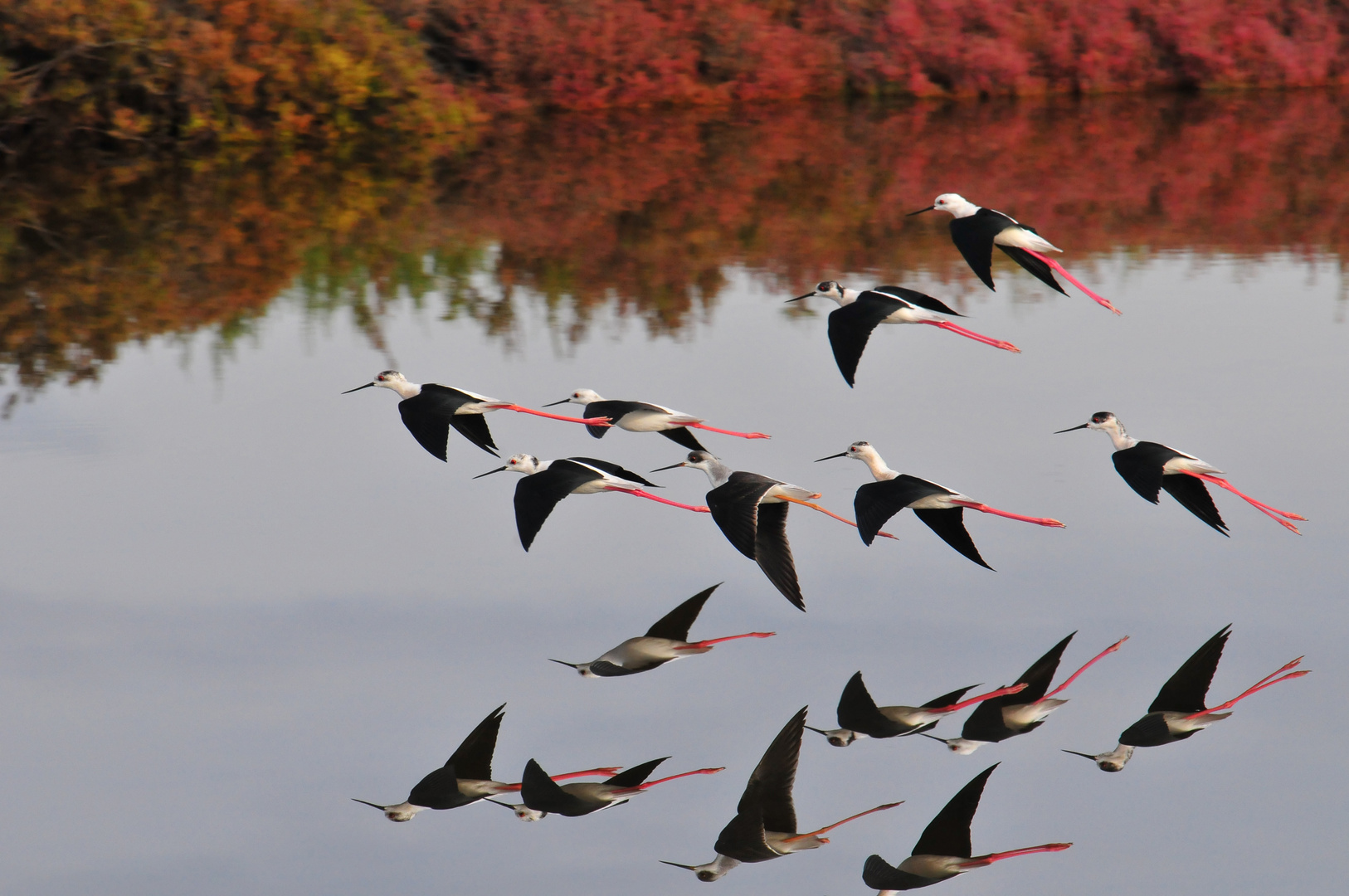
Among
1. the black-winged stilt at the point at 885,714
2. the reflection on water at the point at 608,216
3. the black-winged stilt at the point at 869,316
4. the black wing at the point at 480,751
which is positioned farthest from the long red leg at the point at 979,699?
the reflection on water at the point at 608,216

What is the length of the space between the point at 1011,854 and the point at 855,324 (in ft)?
5.45

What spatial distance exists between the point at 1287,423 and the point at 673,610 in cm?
305

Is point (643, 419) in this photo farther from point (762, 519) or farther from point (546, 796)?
point (546, 796)

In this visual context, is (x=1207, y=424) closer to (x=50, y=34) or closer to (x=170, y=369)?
(x=170, y=369)

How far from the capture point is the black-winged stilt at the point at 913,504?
4320mm

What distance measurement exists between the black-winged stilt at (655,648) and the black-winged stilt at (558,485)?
0.39m

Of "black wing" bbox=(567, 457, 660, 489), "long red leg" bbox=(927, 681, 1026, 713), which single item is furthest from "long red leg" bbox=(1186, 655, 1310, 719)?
"black wing" bbox=(567, 457, 660, 489)

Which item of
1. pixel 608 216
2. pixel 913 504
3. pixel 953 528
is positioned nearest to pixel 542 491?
pixel 913 504

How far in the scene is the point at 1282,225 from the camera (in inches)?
412

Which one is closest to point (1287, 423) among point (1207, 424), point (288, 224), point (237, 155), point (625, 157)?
point (1207, 424)

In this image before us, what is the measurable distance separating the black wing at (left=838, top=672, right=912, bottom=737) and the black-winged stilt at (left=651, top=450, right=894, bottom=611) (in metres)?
0.27

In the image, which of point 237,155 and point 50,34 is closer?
point 50,34

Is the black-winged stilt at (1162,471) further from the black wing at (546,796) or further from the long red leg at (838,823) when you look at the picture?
the black wing at (546,796)

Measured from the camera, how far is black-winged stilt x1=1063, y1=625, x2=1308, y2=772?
391 centimetres
